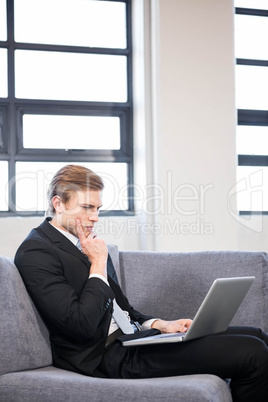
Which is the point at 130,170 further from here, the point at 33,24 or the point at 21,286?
the point at 21,286

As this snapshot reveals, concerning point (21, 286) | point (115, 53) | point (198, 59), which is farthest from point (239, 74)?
point (21, 286)

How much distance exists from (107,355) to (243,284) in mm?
561

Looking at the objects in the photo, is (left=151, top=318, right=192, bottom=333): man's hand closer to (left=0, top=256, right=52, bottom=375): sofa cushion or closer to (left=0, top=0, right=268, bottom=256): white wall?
(left=0, top=256, right=52, bottom=375): sofa cushion

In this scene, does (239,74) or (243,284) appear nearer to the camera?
(243,284)

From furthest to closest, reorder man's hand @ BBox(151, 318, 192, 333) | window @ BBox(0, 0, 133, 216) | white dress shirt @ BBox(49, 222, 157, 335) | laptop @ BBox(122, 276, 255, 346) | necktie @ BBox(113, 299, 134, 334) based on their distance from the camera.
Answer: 1. window @ BBox(0, 0, 133, 216)
2. man's hand @ BBox(151, 318, 192, 333)
3. necktie @ BBox(113, 299, 134, 334)
4. white dress shirt @ BBox(49, 222, 157, 335)
5. laptop @ BBox(122, 276, 255, 346)

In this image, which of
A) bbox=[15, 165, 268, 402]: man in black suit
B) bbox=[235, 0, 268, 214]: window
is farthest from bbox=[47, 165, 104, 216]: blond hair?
bbox=[235, 0, 268, 214]: window

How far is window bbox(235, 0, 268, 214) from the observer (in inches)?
175

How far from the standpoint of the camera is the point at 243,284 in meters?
2.22

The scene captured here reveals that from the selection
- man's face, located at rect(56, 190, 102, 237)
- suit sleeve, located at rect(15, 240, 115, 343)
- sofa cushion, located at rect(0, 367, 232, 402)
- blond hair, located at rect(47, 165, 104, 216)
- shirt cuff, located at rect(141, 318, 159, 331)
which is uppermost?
blond hair, located at rect(47, 165, 104, 216)

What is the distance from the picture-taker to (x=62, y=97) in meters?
4.11

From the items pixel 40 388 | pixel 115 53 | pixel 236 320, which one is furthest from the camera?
pixel 115 53

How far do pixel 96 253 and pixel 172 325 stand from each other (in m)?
0.47

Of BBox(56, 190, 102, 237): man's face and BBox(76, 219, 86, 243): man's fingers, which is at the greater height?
BBox(56, 190, 102, 237): man's face

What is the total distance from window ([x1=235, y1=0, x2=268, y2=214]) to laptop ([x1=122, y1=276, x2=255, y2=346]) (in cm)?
223
